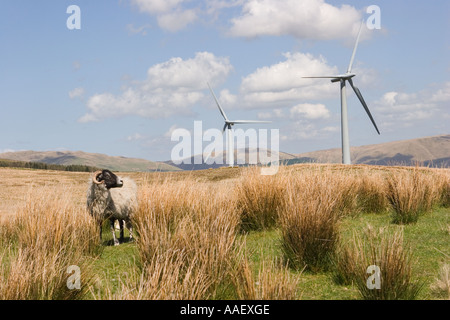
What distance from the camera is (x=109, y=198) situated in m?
10.5

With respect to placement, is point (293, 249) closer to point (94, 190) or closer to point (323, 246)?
point (323, 246)

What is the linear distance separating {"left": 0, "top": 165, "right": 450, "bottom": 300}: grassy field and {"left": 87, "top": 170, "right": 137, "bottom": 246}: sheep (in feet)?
1.69

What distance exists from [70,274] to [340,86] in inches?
1641

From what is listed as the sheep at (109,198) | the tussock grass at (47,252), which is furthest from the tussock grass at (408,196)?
the tussock grass at (47,252)

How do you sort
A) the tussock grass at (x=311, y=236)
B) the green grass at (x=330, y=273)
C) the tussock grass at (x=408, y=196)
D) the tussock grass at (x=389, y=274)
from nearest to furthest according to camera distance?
the tussock grass at (x=389, y=274) < the green grass at (x=330, y=273) < the tussock grass at (x=311, y=236) < the tussock grass at (x=408, y=196)

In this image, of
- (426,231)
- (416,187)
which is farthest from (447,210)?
(426,231)

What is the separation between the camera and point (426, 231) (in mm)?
10352

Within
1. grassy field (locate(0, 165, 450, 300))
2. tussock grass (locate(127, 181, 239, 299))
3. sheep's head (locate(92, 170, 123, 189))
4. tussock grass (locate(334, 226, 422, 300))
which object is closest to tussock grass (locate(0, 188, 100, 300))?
grassy field (locate(0, 165, 450, 300))

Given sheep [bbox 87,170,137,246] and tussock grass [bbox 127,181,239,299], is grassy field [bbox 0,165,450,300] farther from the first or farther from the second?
sheep [bbox 87,170,137,246]

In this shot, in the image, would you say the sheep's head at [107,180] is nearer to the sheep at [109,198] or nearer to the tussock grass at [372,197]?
the sheep at [109,198]

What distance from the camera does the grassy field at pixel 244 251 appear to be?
5070 millimetres

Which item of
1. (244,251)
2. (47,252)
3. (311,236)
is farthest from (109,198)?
(311,236)

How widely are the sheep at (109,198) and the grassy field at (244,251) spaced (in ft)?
1.69

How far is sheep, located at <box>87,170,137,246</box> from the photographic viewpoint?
10414 millimetres
